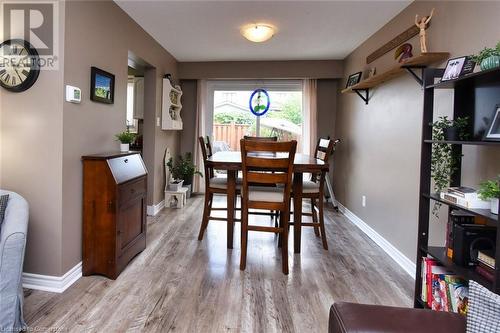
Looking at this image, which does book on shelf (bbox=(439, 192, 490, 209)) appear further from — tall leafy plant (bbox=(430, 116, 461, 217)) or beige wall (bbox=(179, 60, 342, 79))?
beige wall (bbox=(179, 60, 342, 79))

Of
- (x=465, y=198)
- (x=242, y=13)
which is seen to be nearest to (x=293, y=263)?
(x=465, y=198)

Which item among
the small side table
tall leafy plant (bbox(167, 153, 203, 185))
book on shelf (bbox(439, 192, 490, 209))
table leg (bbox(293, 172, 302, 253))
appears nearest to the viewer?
book on shelf (bbox(439, 192, 490, 209))

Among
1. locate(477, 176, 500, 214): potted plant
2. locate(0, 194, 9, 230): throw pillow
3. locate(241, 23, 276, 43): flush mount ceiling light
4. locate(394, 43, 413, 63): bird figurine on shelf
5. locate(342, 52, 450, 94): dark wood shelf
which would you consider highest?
locate(241, 23, 276, 43): flush mount ceiling light

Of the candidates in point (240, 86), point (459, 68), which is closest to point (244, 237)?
point (459, 68)

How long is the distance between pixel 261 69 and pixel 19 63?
333 cm

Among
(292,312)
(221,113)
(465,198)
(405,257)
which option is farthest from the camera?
(221,113)

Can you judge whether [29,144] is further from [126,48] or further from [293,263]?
[293,263]

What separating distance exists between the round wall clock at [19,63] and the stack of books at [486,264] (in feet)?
9.09

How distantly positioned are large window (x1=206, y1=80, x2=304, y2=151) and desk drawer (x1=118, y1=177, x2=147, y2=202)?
2.72 metres

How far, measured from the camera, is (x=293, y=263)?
254 cm

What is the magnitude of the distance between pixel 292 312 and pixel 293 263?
72 centimetres

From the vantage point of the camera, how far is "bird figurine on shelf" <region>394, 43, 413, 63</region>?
2.43m

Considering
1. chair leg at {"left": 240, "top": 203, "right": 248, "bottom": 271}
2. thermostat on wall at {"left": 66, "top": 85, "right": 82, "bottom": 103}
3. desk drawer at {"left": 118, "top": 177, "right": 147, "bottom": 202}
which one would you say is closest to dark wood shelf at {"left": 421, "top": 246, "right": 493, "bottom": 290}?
chair leg at {"left": 240, "top": 203, "right": 248, "bottom": 271}

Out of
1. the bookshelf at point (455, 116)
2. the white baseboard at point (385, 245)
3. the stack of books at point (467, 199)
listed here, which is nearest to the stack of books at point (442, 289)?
the bookshelf at point (455, 116)
